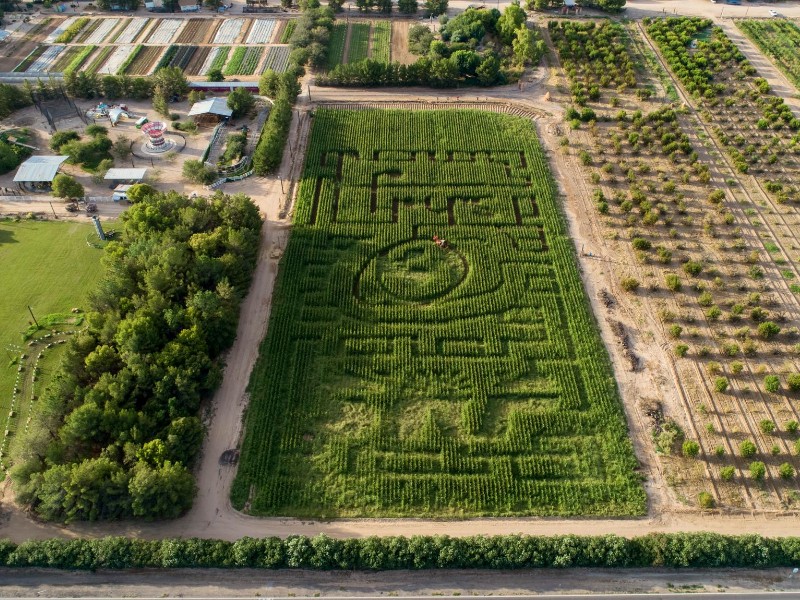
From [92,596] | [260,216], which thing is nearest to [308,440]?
[92,596]

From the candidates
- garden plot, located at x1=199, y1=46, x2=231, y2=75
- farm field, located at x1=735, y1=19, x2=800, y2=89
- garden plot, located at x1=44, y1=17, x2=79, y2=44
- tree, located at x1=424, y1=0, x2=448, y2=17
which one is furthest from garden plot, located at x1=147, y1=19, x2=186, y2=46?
farm field, located at x1=735, y1=19, x2=800, y2=89

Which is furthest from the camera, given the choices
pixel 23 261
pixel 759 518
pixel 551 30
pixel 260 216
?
pixel 551 30

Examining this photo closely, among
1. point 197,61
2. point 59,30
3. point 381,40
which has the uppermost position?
point 381,40

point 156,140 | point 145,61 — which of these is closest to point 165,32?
point 145,61

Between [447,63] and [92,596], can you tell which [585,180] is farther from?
[92,596]

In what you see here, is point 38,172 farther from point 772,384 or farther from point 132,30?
point 772,384

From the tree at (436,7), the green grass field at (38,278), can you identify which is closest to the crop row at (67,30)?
the green grass field at (38,278)

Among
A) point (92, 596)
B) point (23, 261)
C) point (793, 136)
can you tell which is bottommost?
point (92, 596)
